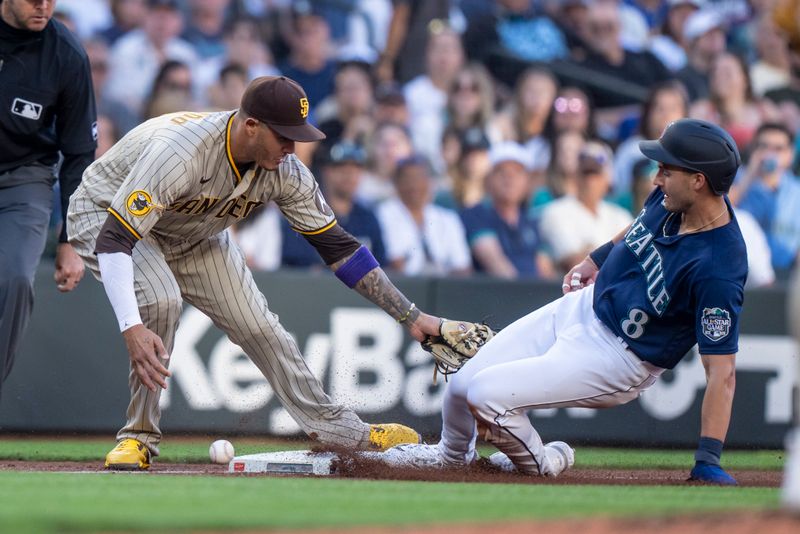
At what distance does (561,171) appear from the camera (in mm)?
11820

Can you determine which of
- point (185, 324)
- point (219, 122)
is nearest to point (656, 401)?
point (185, 324)

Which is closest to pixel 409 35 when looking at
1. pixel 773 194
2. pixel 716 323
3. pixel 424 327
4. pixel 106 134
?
pixel 106 134

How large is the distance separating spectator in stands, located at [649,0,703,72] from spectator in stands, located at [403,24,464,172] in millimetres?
2569

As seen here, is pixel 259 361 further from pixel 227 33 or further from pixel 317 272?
pixel 227 33

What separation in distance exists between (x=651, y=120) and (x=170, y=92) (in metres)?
4.62

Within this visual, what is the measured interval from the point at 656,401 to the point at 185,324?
3.74 meters

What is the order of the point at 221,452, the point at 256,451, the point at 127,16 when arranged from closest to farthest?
the point at 221,452, the point at 256,451, the point at 127,16

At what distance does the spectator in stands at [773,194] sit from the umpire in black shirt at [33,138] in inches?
271

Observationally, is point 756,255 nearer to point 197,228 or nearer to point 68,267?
point 197,228

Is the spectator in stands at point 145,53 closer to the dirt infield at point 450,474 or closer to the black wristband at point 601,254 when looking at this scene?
the dirt infield at point 450,474

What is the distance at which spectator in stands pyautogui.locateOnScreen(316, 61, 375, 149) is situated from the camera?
38.0ft

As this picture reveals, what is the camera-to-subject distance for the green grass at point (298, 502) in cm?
426

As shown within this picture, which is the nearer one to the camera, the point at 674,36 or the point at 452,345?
the point at 452,345

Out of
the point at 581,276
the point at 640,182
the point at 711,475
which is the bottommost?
the point at 711,475
